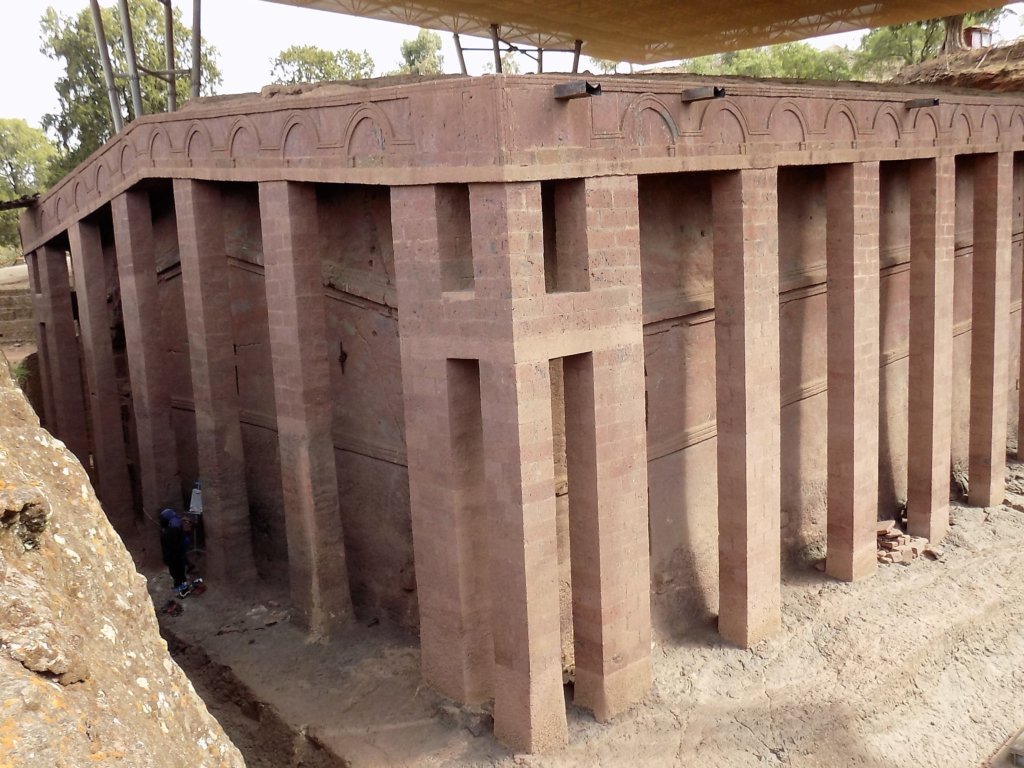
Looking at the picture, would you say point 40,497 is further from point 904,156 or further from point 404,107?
point 904,156

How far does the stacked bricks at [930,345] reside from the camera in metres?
11.4

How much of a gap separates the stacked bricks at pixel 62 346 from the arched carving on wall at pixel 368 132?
7897 mm

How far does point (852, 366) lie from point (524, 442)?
4.77 m

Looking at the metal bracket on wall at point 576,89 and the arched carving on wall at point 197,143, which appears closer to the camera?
the metal bracket on wall at point 576,89

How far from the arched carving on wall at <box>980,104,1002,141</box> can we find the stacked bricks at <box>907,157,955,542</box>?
1.01 metres

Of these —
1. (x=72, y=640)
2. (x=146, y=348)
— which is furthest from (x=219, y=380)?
(x=72, y=640)

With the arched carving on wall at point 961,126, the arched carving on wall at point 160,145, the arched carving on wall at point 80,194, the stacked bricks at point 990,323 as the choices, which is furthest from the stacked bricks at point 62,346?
the stacked bricks at point 990,323

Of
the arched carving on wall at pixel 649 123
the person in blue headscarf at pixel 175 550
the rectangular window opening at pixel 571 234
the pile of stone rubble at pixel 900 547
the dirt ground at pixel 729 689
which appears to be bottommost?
the dirt ground at pixel 729 689

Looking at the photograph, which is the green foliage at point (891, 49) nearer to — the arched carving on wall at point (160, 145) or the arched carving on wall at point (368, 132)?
the arched carving on wall at point (160, 145)

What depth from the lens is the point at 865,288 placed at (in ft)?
34.2

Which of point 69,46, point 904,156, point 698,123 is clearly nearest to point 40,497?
point 698,123

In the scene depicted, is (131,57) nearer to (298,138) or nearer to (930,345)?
(298,138)

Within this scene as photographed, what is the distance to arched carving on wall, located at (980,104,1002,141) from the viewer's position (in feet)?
39.3

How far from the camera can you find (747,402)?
358 inches
